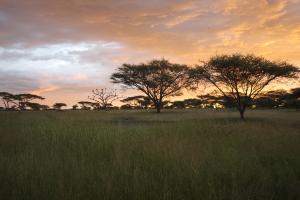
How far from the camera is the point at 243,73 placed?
1240 inches

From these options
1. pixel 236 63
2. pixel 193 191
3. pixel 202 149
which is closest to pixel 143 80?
pixel 236 63

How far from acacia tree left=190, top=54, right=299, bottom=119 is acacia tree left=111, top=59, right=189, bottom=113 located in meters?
16.0

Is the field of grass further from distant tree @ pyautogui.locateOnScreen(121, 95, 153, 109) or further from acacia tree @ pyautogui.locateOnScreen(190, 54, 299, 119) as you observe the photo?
distant tree @ pyautogui.locateOnScreen(121, 95, 153, 109)

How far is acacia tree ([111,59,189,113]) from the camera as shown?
48531 millimetres

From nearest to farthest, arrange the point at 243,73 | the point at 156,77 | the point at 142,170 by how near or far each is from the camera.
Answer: the point at 142,170, the point at 243,73, the point at 156,77

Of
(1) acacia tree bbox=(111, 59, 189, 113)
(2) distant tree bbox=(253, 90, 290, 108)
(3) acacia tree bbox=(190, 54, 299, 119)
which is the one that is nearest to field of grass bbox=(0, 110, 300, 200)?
(3) acacia tree bbox=(190, 54, 299, 119)

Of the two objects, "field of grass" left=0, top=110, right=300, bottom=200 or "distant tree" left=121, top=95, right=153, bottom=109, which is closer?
"field of grass" left=0, top=110, right=300, bottom=200

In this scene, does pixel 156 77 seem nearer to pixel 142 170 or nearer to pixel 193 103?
pixel 193 103

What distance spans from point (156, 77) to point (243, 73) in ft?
61.9

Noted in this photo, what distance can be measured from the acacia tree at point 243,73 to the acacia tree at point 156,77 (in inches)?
629

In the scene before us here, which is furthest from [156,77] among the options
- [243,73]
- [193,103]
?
[193,103]

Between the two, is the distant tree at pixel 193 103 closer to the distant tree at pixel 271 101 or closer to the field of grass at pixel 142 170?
the distant tree at pixel 271 101

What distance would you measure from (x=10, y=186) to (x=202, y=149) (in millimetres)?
4440

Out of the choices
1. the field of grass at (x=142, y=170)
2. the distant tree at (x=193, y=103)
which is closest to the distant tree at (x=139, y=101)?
the distant tree at (x=193, y=103)
